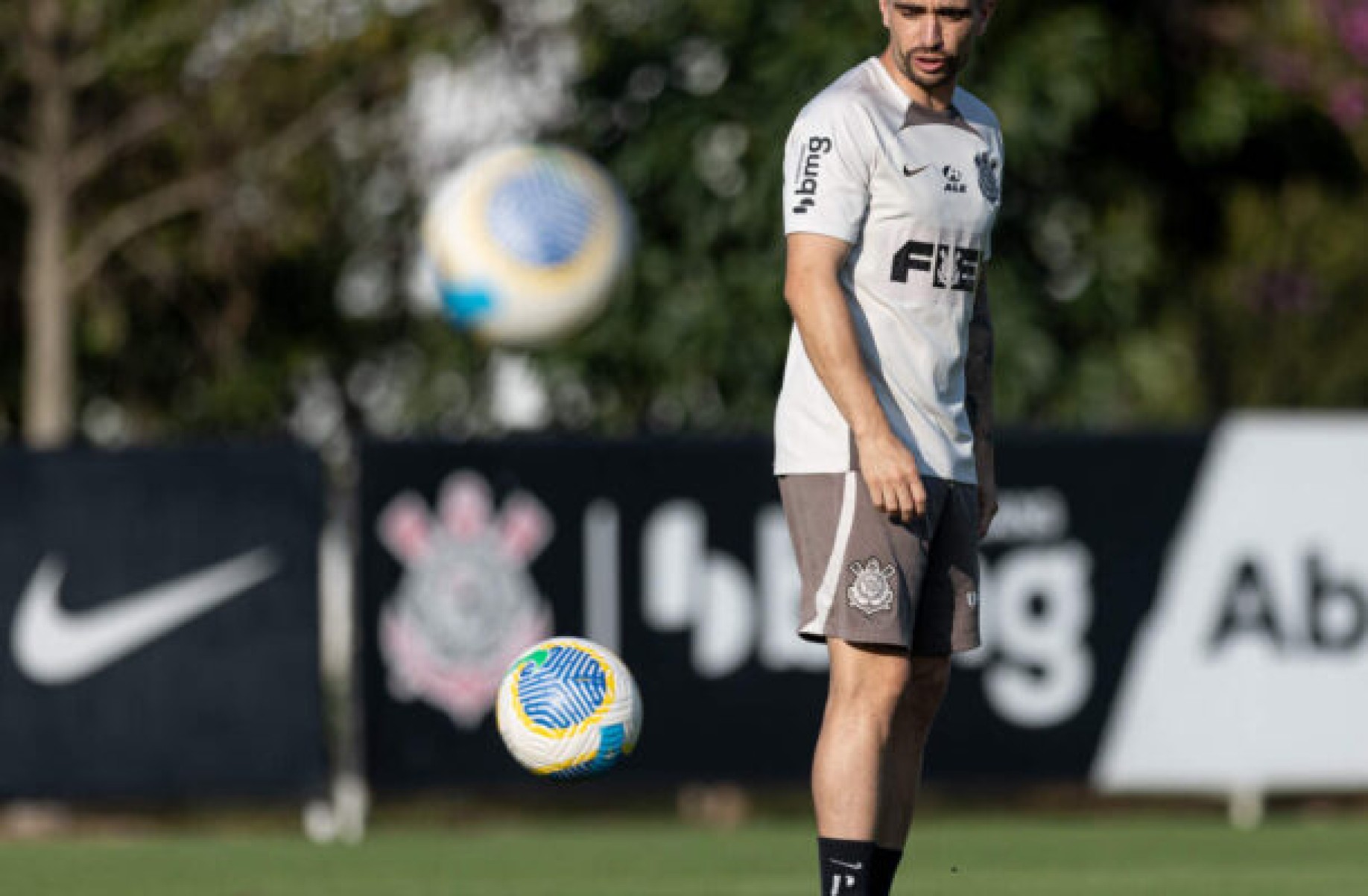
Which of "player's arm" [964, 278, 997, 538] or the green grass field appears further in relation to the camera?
the green grass field

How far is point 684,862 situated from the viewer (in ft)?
38.5

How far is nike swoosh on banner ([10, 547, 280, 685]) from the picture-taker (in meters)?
13.2

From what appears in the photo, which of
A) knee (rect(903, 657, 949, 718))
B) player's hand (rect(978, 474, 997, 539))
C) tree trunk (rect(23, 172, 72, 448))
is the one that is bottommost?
tree trunk (rect(23, 172, 72, 448))

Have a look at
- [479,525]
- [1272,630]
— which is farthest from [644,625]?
[1272,630]

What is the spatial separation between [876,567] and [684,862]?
5.22 m

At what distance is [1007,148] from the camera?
658 inches

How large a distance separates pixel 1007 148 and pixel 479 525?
4.74 m

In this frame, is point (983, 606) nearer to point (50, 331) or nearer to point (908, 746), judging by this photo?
point (50, 331)

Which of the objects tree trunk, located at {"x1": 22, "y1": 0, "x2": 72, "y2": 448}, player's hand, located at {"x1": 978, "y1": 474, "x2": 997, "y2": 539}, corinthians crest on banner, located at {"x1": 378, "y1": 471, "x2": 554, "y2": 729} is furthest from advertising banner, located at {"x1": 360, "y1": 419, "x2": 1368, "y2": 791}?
player's hand, located at {"x1": 978, "y1": 474, "x2": 997, "y2": 539}

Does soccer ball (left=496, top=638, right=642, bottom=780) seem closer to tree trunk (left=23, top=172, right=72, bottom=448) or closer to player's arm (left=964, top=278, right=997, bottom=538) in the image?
player's arm (left=964, top=278, right=997, bottom=538)

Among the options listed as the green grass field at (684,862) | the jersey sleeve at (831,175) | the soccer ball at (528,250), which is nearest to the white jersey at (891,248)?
the jersey sleeve at (831,175)

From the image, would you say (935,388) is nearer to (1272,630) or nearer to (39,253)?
(1272,630)

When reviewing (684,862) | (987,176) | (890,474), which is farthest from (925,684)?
(684,862)

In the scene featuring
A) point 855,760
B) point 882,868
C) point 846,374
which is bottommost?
point 882,868
